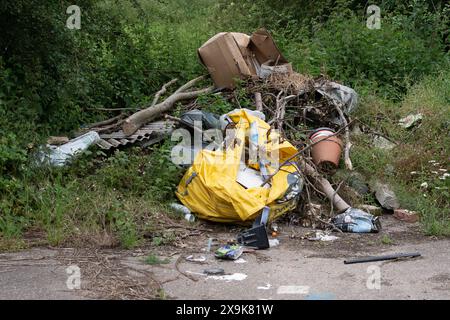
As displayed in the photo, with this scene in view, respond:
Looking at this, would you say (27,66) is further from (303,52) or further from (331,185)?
(303,52)

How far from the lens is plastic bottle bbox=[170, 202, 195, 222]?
7024 millimetres

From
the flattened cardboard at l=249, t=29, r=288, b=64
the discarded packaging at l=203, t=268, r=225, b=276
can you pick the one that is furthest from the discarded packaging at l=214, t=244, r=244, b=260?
the flattened cardboard at l=249, t=29, r=288, b=64

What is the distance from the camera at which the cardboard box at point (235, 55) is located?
9.53 meters

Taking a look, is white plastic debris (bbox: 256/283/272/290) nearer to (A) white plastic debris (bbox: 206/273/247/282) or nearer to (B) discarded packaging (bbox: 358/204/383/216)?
(A) white plastic debris (bbox: 206/273/247/282)

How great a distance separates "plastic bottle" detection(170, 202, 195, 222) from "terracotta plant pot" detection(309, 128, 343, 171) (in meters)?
1.70

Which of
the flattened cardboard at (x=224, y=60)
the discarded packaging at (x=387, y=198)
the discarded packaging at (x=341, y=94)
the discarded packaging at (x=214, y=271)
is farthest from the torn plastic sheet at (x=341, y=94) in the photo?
the discarded packaging at (x=214, y=271)

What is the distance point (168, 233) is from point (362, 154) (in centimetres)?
294

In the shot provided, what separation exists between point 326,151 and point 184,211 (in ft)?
6.26

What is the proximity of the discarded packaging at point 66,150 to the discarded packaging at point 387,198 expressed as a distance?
3256mm

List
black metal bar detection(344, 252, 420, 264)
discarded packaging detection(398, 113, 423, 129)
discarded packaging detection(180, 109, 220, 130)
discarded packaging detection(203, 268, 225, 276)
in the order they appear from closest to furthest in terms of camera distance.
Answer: discarded packaging detection(203, 268, 225, 276)
black metal bar detection(344, 252, 420, 264)
discarded packaging detection(180, 109, 220, 130)
discarded packaging detection(398, 113, 423, 129)

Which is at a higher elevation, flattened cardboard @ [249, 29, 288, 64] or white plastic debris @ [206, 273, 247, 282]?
flattened cardboard @ [249, 29, 288, 64]

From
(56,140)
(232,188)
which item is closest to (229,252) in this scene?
A: (232,188)

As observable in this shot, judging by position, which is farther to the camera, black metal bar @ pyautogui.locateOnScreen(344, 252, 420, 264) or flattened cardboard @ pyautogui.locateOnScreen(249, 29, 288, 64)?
flattened cardboard @ pyautogui.locateOnScreen(249, 29, 288, 64)
